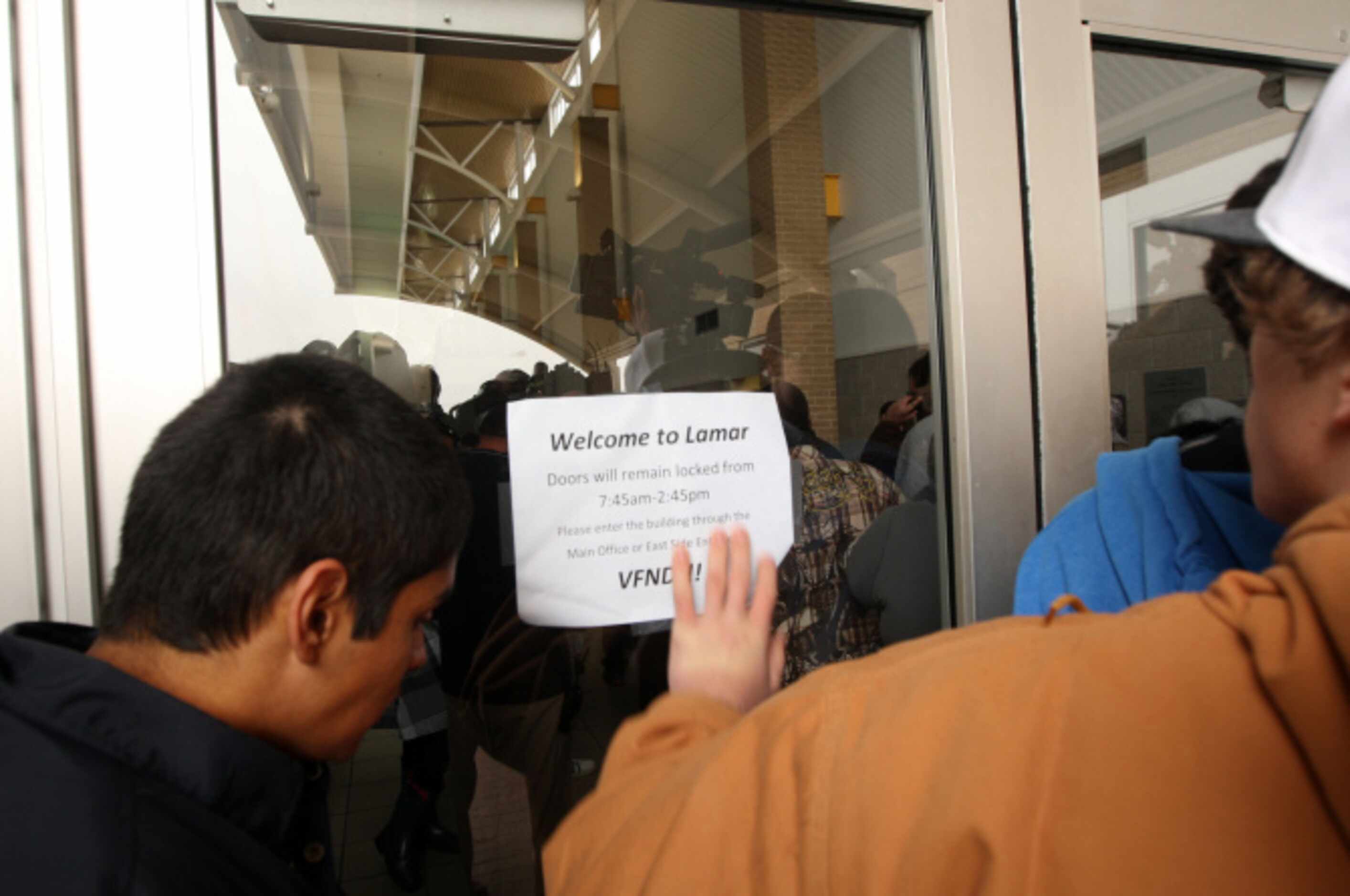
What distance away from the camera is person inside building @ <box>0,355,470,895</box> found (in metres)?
0.73

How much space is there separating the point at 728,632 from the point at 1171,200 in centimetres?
127

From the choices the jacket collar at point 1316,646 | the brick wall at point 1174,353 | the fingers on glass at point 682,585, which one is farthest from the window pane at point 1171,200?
the jacket collar at point 1316,646

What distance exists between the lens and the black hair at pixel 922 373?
4.72 ft

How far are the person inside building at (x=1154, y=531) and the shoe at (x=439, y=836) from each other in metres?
1.00

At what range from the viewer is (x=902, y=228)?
1.50 metres

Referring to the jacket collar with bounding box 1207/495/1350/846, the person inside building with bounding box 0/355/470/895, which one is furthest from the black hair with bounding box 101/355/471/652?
the jacket collar with bounding box 1207/495/1350/846

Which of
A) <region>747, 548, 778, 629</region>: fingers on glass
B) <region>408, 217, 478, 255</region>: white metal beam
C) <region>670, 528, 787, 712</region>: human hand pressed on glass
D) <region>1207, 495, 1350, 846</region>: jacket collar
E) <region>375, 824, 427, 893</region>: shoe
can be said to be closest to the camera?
<region>1207, 495, 1350, 846</region>: jacket collar

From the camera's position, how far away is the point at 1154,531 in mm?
1103

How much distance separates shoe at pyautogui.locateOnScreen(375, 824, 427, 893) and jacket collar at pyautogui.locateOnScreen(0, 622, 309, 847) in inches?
24.6

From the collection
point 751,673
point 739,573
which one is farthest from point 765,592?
point 751,673

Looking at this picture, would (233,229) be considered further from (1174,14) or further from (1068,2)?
(1174,14)

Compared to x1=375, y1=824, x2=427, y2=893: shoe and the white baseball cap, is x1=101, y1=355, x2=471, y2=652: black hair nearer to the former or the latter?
x1=375, y1=824, x2=427, y2=893: shoe

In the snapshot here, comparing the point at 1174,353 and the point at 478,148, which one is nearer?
the point at 478,148

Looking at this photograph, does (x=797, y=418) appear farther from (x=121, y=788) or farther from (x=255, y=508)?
(x=121, y=788)
